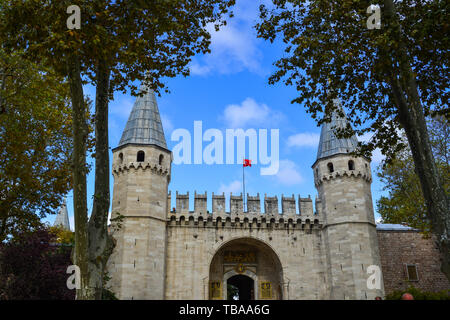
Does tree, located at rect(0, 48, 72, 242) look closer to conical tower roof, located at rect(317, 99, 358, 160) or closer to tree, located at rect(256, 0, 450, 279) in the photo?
tree, located at rect(256, 0, 450, 279)

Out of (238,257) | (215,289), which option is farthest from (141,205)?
(238,257)

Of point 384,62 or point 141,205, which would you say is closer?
point 384,62

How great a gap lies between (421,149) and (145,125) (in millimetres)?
18458

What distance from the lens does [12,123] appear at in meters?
15.1

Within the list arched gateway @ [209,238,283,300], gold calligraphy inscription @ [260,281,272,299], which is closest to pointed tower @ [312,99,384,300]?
arched gateway @ [209,238,283,300]

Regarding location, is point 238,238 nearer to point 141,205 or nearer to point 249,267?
point 249,267

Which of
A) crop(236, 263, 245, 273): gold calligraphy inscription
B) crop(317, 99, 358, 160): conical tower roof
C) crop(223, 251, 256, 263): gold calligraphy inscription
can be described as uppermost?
crop(317, 99, 358, 160): conical tower roof

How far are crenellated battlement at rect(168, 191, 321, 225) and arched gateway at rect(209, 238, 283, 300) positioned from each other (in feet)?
5.39

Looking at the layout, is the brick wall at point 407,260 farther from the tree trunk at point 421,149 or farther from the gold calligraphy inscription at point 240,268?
the tree trunk at point 421,149

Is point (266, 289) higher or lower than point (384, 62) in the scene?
lower

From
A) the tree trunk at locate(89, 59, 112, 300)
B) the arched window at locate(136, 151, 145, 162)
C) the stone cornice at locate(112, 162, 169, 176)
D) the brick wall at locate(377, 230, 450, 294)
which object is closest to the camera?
the tree trunk at locate(89, 59, 112, 300)

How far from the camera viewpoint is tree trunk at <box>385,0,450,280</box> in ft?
28.2

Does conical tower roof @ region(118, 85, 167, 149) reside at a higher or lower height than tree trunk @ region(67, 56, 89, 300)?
higher

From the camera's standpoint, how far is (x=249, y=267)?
24.8 metres
